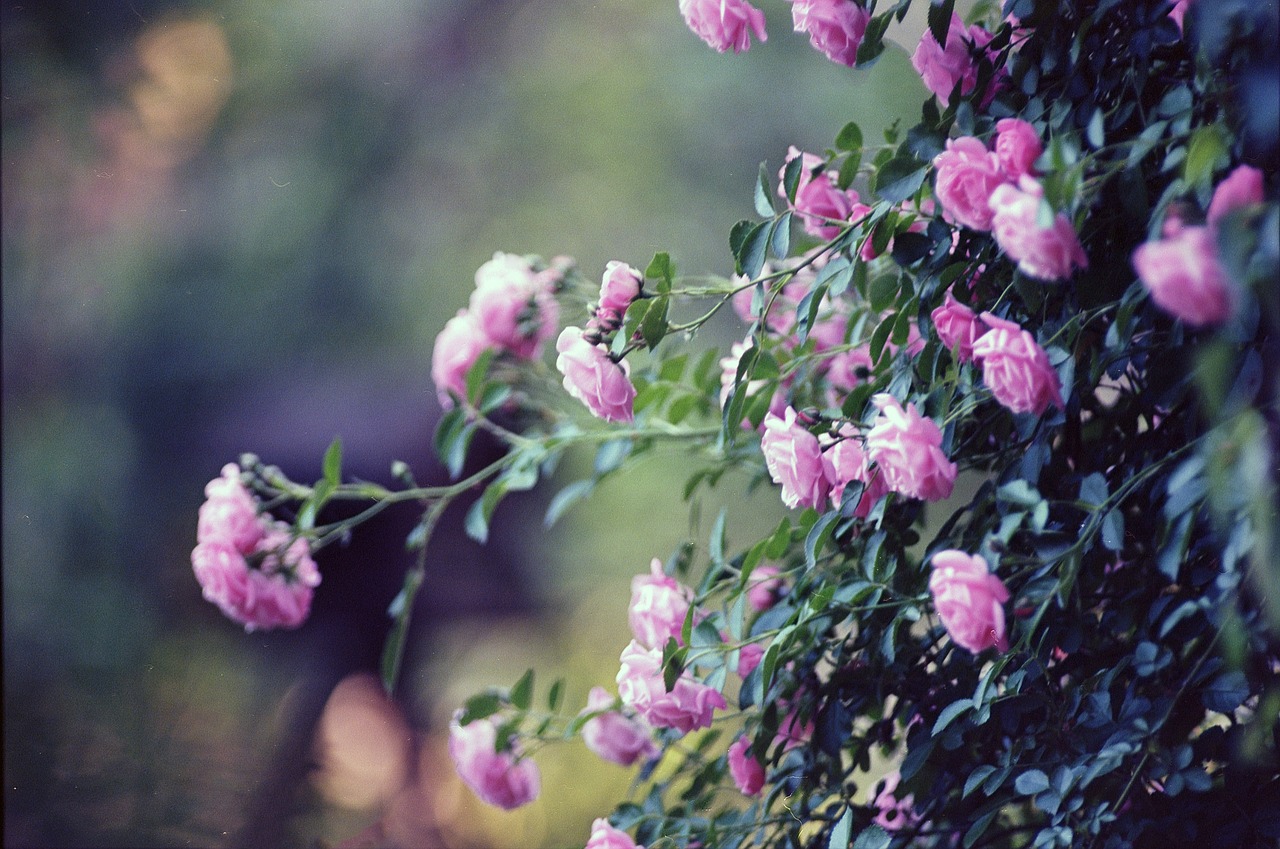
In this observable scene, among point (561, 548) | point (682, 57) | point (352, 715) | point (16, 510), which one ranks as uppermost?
point (682, 57)

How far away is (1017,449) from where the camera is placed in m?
0.55

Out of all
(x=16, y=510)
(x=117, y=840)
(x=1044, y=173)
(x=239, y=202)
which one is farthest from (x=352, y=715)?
(x=1044, y=173)

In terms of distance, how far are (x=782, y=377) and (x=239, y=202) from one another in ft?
2.55

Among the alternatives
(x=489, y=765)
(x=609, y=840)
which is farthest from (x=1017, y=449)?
(x=489, y=765)

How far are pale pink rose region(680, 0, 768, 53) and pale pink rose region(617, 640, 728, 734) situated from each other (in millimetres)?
370

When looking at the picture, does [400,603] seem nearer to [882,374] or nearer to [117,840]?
[882,374]

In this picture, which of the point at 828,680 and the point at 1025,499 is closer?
the point at 1025,499

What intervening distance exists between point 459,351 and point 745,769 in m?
0.38

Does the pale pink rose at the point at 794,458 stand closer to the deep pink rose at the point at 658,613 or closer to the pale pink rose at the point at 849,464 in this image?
the pale pink rose at the point at 849,464

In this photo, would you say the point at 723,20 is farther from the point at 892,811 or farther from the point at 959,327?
the point at 892,811

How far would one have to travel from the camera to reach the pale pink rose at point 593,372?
0.56 meters

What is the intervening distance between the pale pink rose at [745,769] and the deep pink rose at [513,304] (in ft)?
1.12

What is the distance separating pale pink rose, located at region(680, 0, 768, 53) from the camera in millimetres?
575

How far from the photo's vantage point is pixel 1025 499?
1.56ft
